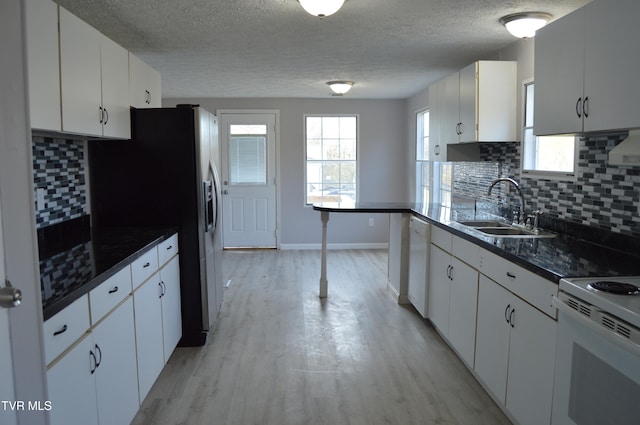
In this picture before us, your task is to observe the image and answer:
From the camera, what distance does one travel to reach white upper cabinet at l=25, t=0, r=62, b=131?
6.10ft

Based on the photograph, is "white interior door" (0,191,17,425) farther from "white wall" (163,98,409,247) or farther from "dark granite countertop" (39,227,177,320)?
"white wall" (163,98,409,247)

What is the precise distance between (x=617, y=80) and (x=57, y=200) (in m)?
2.95

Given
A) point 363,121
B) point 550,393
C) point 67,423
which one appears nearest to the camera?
point 67,423

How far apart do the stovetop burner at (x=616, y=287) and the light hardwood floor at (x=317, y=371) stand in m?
1.06

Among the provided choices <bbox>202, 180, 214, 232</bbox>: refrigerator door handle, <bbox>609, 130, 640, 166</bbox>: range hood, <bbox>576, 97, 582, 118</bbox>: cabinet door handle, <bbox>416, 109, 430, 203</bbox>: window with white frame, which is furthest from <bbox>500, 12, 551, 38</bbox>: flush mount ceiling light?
<bbox>416, 109, 430, 203</bbox>: window with white frame

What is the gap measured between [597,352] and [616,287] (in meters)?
0.24

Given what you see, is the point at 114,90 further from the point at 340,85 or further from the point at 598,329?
the point at 340,85

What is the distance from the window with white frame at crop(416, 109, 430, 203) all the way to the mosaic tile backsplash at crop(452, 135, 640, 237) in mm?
2393

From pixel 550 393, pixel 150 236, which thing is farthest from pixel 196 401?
pixel 550 393

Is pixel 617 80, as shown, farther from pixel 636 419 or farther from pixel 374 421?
pixel 374 421

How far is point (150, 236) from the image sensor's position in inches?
107

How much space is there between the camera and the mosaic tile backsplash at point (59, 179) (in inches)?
102

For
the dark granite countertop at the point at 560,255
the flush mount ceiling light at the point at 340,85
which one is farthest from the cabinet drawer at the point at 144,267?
the flush mount ceiling light at the point at 340,85

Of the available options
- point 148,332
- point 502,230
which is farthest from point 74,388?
point 502,230
